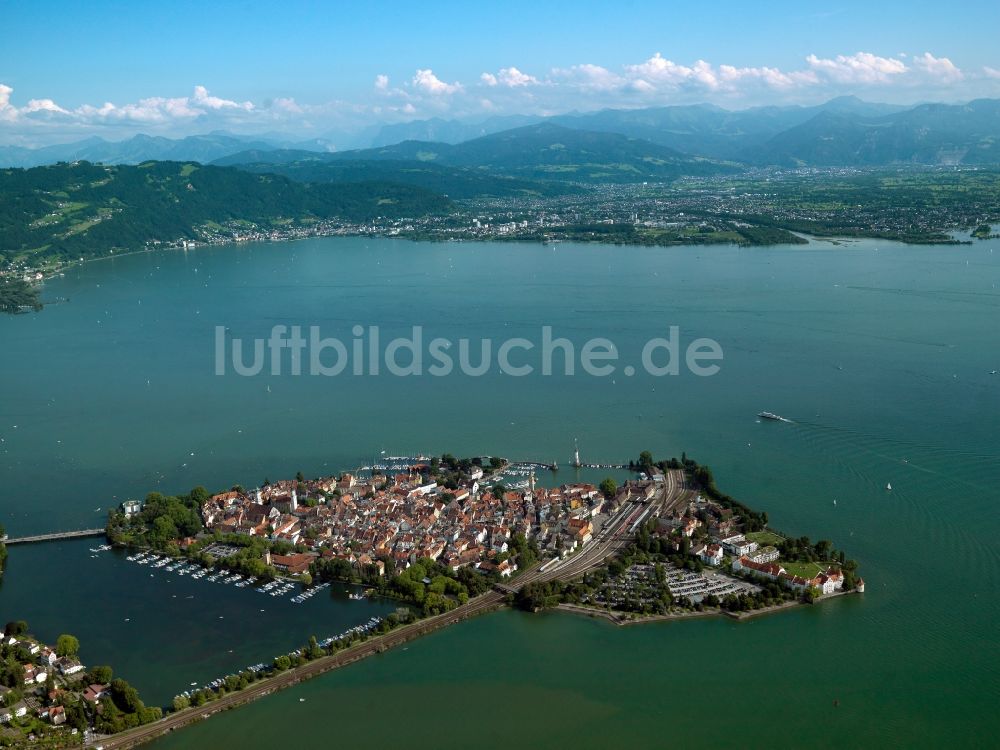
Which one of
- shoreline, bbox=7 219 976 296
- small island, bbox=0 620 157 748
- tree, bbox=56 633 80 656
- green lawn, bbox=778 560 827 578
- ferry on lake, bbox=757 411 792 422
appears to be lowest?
small island, bbox=0 620 157 748

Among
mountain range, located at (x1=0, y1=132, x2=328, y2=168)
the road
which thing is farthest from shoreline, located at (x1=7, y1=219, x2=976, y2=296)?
mountain range, located at (x1=0, y1=132, x2=328, y2=168)

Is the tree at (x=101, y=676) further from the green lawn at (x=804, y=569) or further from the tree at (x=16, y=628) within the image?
the green lawn at (x=804, y=569)

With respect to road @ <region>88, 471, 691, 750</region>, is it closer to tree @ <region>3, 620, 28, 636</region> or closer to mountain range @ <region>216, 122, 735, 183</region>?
tree @ <region>3, 620, 28, 636</region>

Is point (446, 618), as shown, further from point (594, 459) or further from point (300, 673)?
point (594, 459)

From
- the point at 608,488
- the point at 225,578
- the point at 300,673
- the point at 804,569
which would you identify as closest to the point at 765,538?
the point at 804,569

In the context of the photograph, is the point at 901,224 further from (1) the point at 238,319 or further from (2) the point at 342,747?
(2) the point at 342,747

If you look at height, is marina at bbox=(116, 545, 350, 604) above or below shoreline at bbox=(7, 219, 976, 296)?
below
